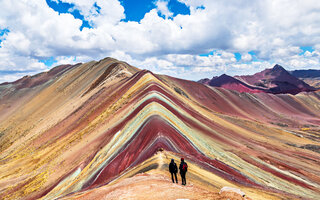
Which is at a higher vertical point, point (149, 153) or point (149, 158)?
point (149, 153)

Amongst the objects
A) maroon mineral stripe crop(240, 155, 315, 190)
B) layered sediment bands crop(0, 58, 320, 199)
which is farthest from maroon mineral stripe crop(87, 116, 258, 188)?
maroon mineral stripe crop(240, 155, 315, 190)

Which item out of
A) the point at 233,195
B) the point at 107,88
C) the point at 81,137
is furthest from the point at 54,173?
the point at 107,88

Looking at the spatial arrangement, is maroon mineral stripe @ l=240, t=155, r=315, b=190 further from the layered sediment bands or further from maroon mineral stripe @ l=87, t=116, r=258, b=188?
maroon mineral stripe @ l=87, t=116, r=258, b=188

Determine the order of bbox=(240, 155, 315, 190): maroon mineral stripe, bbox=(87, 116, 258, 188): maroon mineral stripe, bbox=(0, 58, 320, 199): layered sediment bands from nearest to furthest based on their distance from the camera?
bbox=(0, 58, 320, 199): layered sediment bands
bbox=(87, 116, 258, 188): maroon mineral stripe
bbox=(240, 155, 315, 190): maroon mineral stripe

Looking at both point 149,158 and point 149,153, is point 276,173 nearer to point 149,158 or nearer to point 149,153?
point 149,153

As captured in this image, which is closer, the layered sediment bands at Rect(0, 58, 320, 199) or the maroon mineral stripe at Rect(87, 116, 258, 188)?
the layered sediment bands at Rect(0, 58, 320, 199)

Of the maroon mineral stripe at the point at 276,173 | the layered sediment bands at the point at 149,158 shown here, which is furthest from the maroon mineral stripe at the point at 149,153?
the maroon mineral stripe at the point at 276,173

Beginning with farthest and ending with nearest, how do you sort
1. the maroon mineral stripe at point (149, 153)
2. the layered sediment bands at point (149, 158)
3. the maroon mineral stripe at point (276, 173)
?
1. the maroon mineral stripe at point (276, 173)
2. the maroon mineral stripe at point (149, 153)
3. the layered sediment bands at point (149, 158)

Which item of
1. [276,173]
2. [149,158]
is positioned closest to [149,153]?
[149,158]

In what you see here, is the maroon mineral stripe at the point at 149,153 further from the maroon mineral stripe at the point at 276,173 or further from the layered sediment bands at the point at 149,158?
the maroon mineral stripe at the point at 276,173

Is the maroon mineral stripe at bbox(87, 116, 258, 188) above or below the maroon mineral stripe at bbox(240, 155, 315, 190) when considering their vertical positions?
above

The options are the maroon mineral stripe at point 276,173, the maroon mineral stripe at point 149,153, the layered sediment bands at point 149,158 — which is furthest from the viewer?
the maroon mineral stripe at point 276,173

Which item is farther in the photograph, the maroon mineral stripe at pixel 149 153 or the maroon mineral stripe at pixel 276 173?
the maroon mineral stripe at pixel 276 173

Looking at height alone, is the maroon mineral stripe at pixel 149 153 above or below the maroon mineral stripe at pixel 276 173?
above
